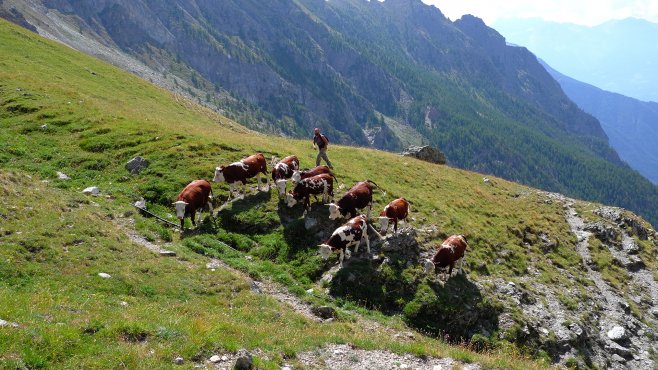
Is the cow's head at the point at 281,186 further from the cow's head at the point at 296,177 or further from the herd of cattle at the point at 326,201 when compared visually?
the cow's head at the point at 296,177

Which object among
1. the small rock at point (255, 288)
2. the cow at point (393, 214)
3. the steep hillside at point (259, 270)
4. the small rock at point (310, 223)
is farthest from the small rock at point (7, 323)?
the cow at point (393, 214)

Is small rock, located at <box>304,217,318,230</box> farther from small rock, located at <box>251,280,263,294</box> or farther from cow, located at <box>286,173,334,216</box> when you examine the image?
small rock, located at <box>251,280,263,294</box>

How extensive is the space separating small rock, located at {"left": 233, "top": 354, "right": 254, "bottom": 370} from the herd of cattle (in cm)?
883

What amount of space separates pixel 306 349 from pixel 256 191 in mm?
13670

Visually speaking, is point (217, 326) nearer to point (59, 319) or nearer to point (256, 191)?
point (59, 319)

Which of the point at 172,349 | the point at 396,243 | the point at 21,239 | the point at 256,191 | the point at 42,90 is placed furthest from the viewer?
the point at 42,90

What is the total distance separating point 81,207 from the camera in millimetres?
21203

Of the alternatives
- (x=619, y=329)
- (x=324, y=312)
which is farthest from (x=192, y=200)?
(x=619, y=329)

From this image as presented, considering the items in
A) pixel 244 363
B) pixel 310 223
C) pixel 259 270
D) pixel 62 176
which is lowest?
pixel 62 176

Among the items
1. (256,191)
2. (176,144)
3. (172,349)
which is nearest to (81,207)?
(256,191)

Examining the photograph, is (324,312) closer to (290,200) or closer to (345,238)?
(345,238)

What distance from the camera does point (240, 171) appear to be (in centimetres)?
2491

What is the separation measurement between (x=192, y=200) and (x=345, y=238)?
310 inches

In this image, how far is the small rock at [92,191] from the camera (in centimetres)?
2398
